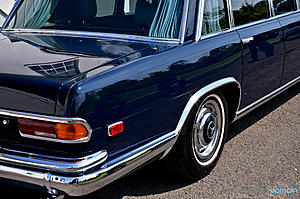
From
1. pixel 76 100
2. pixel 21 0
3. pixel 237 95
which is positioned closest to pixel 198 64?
pixel 237 95

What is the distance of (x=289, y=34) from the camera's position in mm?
4582

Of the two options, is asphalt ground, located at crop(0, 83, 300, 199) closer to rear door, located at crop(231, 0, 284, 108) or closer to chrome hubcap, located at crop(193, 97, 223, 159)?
chrome hubcap, located at crop(193, 97, 223, 159)

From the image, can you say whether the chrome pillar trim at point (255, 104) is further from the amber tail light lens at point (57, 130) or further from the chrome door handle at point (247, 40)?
the amber tail light lens at point (57, 130)

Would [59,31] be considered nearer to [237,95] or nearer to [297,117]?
[237,95]

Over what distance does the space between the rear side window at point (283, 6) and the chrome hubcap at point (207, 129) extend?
1.62 meters

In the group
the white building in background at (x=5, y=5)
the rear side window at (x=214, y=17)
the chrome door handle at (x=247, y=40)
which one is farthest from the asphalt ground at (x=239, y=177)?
the white building in background at (x=5, y=5)

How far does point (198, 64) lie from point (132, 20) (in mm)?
658

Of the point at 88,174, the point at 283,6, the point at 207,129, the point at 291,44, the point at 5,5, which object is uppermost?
the point at 5,5

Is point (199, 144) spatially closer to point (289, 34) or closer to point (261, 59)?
point (261, 59)

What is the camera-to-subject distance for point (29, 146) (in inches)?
99.0

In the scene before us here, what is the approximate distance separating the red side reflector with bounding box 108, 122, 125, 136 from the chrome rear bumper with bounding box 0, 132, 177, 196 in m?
0.13

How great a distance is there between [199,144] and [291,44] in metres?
1.83

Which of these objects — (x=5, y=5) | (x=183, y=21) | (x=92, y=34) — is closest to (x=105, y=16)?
(x=92, y=34)

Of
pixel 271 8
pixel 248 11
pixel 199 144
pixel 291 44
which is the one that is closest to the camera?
pixel 199 144
